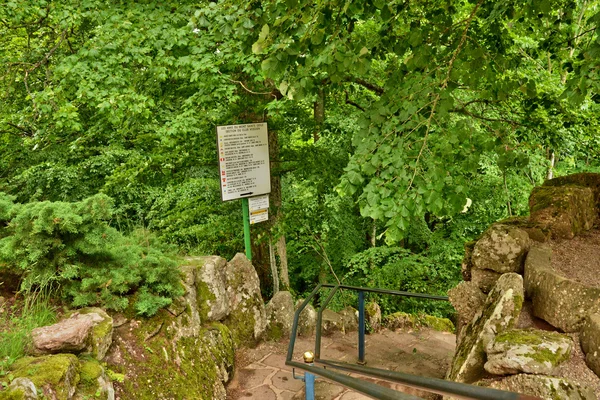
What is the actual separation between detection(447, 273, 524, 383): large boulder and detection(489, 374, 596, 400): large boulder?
13.2 inches

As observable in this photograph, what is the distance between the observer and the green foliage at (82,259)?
11.2 ft

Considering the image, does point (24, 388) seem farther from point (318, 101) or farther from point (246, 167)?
point (318, 101)

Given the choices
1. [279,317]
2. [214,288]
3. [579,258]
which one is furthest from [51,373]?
[579,258]

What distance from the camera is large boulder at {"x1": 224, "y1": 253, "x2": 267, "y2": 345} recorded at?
5035 millimetres

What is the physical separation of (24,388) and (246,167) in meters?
3.38

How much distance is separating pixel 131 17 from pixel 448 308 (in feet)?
22.3

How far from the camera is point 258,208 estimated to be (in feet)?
18.4

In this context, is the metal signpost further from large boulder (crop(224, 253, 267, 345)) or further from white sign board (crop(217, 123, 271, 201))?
large boulder (crop(224, 253, 267, 345))

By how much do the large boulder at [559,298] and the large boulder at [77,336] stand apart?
9.21 feet

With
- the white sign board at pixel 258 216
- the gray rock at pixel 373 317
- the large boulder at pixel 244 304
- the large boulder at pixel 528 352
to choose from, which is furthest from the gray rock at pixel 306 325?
the large boulder at pixel 528 352

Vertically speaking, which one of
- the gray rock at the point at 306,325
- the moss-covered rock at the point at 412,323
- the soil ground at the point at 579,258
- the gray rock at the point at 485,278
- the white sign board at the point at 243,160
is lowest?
the moss-covered rock at the point at 412,323

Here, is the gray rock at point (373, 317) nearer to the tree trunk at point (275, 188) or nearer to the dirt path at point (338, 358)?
the dirt path at point (338, 358)

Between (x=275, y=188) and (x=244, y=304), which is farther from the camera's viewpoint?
(x=275, y=188)

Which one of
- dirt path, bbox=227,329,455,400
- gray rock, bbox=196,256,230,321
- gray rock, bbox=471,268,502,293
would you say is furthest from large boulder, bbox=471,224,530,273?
gray rock, bbox=196,256,230,321
